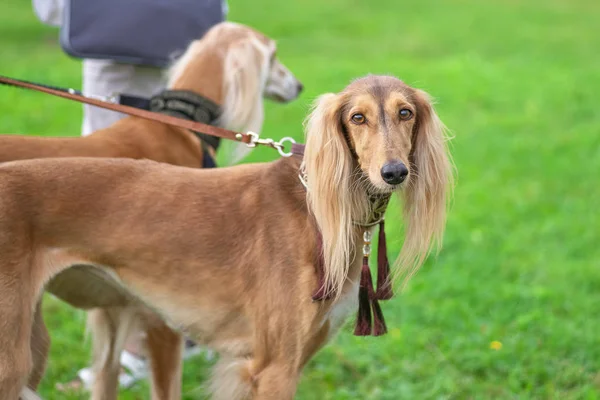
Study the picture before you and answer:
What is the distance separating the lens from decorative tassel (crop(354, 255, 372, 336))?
9.89ft

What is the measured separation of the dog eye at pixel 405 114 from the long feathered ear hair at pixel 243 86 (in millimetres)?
1577

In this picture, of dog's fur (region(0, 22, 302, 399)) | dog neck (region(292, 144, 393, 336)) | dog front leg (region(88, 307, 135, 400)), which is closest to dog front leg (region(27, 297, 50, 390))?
dog's fur (region(0, 22, 302, 399))

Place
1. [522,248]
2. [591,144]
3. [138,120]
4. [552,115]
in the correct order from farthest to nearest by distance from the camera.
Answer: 1. [552,115]
2. [591,144]
3. [522,248]
4. [138,120]

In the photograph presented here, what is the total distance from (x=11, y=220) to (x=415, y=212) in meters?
1.29

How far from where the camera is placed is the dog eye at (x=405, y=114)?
9.17 ft

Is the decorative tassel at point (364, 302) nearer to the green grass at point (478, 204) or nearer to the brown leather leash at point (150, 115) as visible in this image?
the green grass at point (478, 204)

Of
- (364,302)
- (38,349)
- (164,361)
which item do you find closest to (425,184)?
(364,302)

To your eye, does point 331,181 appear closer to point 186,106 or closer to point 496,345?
point 186,106

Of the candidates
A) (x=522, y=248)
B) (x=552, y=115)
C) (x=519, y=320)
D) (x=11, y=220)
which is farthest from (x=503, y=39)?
(x=11, y=220)

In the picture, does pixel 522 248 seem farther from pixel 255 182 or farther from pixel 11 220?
pixel 11 220

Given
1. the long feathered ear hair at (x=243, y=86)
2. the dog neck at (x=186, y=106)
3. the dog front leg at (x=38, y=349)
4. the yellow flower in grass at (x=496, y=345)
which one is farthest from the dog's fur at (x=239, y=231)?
the yellow flower in grass at (x=496, y=345)

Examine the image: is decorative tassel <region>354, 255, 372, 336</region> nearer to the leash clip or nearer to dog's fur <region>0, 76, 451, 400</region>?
dog's fur <region>0, 76, 451, 400</region>

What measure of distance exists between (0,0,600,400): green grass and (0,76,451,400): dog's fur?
38 centimetres

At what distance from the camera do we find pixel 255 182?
10.3ft
